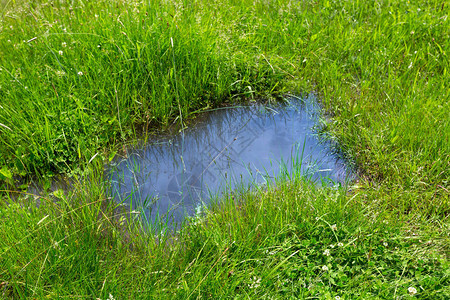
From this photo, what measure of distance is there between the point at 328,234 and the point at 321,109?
5.34 ft

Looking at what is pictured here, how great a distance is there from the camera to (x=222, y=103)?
379 centimetres

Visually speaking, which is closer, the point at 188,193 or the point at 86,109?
the point at 188,193

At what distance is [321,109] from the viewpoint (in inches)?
142

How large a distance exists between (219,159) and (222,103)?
84cm

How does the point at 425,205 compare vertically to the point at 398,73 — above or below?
below

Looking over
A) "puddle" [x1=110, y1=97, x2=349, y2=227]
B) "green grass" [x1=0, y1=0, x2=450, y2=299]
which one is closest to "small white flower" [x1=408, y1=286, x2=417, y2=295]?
"green grass" [x1=0, y1=0, x2=450, y2=299]

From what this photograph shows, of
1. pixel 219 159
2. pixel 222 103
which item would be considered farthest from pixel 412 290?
pixel 222 103

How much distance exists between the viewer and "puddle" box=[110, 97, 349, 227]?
2820 millimetres

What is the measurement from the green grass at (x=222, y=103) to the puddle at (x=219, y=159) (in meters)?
0.17

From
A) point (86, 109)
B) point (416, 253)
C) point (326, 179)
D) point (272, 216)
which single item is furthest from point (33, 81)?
point (416, 253)

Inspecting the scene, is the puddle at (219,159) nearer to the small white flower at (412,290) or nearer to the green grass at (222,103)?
the green grass at (222,103)

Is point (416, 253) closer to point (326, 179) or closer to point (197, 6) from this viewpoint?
point (326, 179)

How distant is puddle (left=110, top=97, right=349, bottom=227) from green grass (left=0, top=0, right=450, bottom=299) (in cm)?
17

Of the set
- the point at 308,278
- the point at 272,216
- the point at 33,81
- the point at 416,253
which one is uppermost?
the point at 33,81
